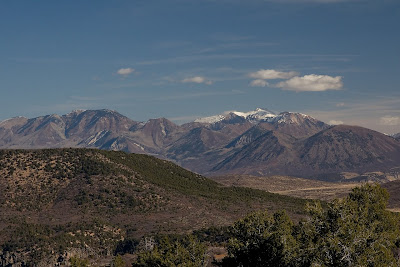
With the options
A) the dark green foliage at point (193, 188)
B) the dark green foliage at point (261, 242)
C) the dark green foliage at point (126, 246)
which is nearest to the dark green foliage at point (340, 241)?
the dark green foliage at point (261, 242)

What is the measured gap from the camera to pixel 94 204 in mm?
153250

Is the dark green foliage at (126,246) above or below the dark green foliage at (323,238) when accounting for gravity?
below

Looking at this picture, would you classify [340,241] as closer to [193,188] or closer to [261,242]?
[261,242]

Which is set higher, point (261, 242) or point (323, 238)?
point (323, 238)

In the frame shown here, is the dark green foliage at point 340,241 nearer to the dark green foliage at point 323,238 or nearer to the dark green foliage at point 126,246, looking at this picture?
the dark green foliage at point 323,238

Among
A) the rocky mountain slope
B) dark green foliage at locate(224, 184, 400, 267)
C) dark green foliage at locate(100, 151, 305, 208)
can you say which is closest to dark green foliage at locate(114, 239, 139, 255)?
the rocky mountain slope

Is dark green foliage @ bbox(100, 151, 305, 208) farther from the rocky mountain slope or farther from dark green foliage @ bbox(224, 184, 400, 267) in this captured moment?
dark green foliage @ bbox(224, 184, 400, 267)

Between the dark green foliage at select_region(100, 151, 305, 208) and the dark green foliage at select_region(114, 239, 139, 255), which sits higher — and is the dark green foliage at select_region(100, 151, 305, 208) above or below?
above

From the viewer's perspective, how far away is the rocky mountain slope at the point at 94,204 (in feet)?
404

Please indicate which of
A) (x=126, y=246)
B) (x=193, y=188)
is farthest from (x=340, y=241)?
(x=193, y=188)

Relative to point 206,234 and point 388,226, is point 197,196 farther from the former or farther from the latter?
point 388,226

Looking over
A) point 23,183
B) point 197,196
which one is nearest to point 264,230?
point 197,196

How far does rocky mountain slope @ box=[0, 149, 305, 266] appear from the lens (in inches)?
4847

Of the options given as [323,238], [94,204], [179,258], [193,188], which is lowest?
[94,204]
